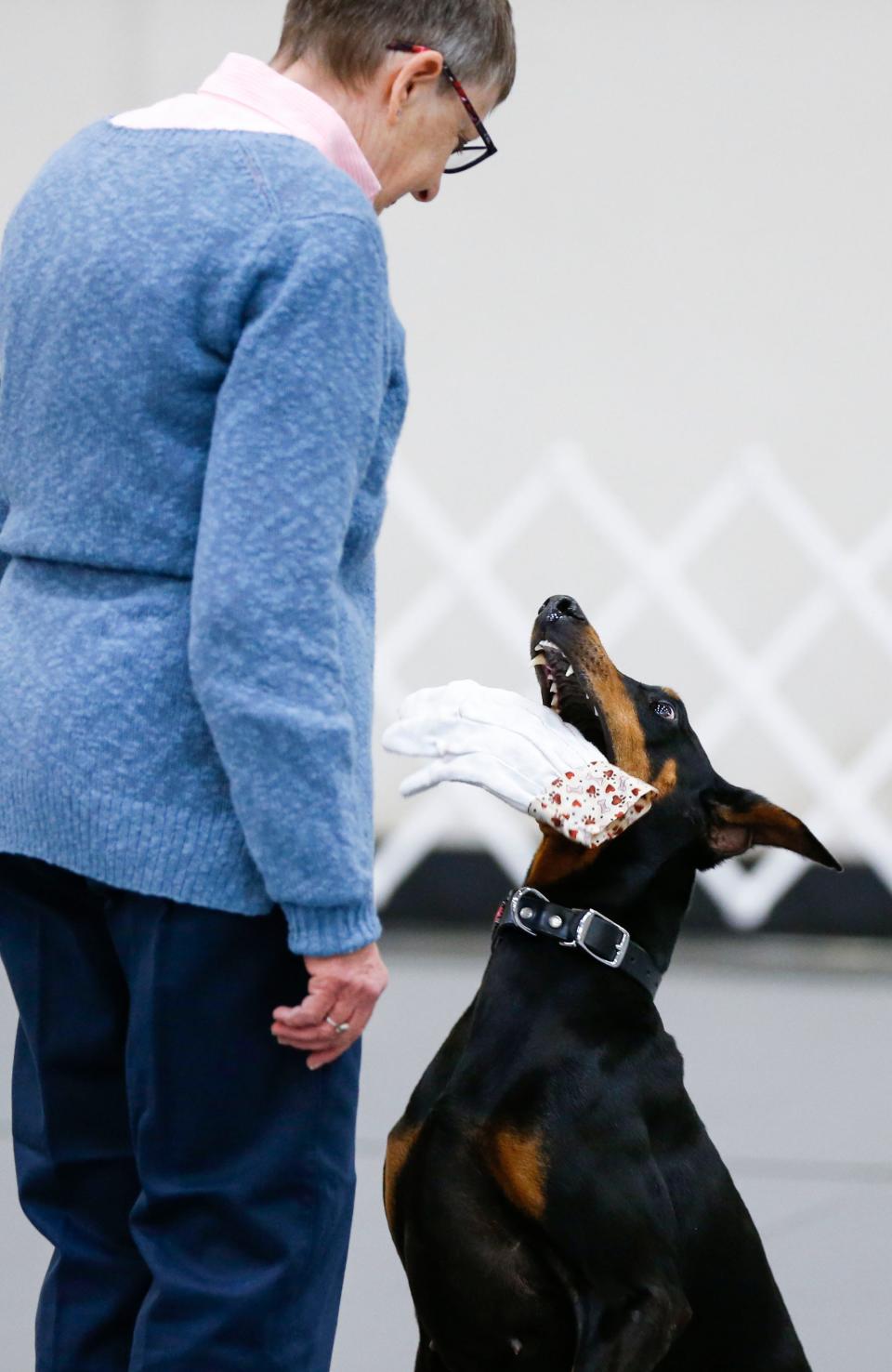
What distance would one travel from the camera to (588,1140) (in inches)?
53.8

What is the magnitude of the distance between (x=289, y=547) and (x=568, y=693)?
1.75 feet

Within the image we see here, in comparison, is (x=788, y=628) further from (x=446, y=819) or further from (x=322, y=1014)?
(x=322, y=1014)

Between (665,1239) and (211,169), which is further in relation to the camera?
(665,1239)

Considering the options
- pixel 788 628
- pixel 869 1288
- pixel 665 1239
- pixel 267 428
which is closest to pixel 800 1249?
pixel 869 1288

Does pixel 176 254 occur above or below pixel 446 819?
above

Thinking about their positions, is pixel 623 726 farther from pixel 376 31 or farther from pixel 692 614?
pixel 692 614

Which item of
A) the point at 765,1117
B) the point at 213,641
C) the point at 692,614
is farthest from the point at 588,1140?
the point at 692,614

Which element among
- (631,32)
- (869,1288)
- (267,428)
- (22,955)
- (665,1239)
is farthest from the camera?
(631,32)

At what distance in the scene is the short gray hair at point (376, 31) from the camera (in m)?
1.14

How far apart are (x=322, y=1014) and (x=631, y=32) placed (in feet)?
10.0

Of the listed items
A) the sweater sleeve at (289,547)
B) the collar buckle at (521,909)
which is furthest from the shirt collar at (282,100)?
the collar buckle at (521,909)

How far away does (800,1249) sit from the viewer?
6.92ft

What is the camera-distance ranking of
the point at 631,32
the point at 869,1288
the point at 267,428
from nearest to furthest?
1. the point at 267,428
2. the point at 869,1288
3. the point at 631,32

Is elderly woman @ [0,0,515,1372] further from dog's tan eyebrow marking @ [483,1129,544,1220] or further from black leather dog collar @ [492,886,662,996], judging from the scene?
black leather dog collar @ [492,886,662,996]
